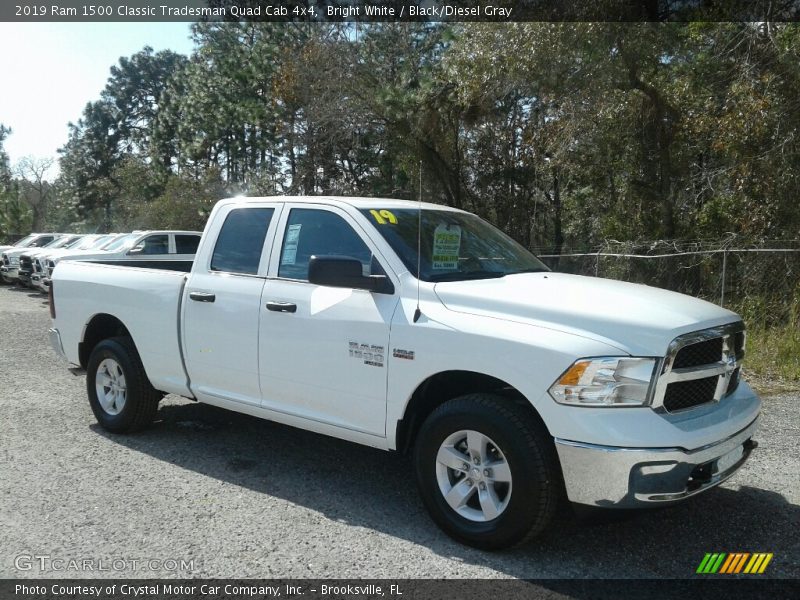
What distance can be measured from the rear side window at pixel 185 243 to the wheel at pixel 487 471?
15301 millimetres

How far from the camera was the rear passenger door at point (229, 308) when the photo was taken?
4.87m

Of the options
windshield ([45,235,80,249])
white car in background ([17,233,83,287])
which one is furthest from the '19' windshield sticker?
Answer: windshield ([45,235,80,249])

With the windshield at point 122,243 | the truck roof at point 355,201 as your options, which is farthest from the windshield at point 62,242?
the truck roof at point 355,201

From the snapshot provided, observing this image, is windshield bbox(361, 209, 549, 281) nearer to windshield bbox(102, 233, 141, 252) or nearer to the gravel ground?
the gravel ground

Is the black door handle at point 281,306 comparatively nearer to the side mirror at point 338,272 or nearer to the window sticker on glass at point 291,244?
the window sticker on glass at point 291,244

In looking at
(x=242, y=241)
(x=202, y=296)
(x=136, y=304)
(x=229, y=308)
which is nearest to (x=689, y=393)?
(x=229, y=308)

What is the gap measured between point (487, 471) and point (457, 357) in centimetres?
65

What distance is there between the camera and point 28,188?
67000 millimetres

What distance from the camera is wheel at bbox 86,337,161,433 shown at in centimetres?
575

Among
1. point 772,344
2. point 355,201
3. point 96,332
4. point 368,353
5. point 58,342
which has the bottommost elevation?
point 772,344

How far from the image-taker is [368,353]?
4203 mm

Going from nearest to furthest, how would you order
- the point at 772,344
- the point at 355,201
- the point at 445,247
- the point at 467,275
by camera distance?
1. the point at 467,275
2. the point at 445,247
3. the point at 355,201
4. the point at 772,344

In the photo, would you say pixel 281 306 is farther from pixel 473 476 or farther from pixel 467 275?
pixel 473 476

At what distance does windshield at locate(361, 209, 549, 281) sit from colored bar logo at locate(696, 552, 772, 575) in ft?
6.75
